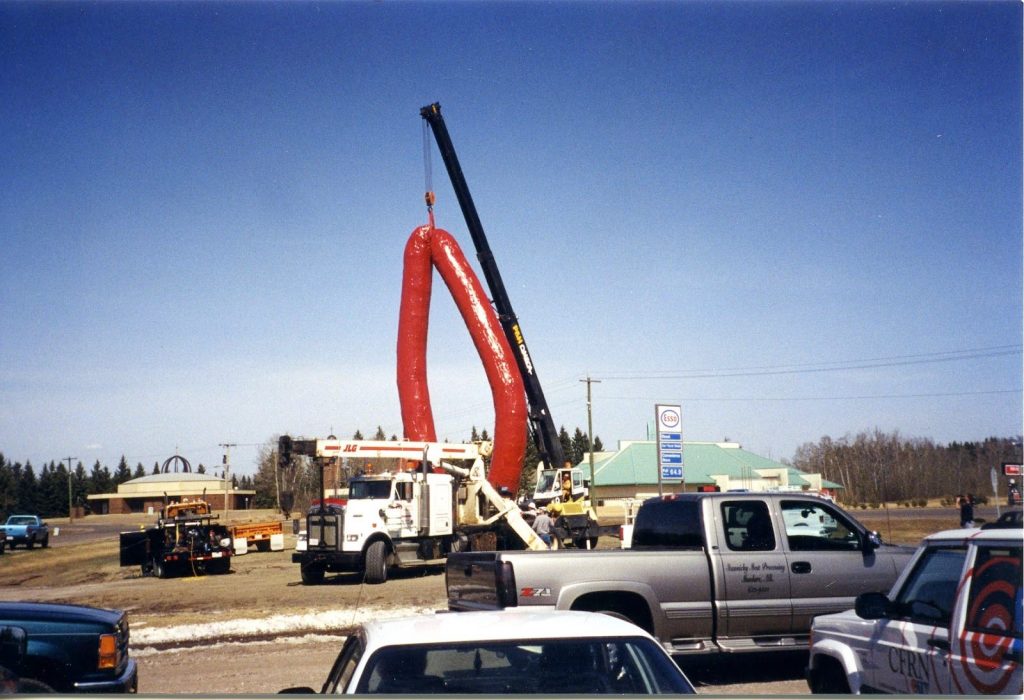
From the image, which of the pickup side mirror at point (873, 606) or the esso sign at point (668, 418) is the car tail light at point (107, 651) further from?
the esso sign at point (668, 418)

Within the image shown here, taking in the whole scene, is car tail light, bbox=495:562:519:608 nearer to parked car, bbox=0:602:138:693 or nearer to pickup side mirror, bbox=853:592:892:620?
parked car, bbox=0:602:138:693

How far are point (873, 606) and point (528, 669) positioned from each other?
8.02 ft

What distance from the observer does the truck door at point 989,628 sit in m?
4.55

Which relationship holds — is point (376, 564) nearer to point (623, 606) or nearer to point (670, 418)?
point (670, 418)

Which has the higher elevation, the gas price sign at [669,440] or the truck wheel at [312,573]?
the gas price sign at [669,440]

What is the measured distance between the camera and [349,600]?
60.7 feet

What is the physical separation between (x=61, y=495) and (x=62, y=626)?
99687 mm

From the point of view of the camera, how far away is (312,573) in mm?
22625

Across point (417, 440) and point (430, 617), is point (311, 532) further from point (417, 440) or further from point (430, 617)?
point (430, 617)

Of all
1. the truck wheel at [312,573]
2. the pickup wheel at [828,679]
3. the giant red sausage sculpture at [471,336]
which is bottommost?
the truck wheel at [312,573]

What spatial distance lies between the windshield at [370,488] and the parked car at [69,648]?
1515cm

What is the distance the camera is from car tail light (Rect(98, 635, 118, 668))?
7.54 m

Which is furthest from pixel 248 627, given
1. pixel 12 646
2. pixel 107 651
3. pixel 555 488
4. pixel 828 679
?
pixel 555 488

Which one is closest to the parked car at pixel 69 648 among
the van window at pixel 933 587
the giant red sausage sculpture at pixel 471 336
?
the van window at pixel 933 587
